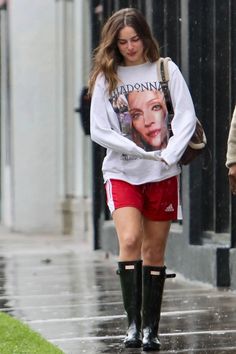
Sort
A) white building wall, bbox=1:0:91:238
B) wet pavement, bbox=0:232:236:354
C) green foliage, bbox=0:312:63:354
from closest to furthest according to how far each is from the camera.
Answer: green foliage, bbox=0:312:63:354
wet pavement, bbox=0:232:236:354
white building wall, bbox=1:0:91:238

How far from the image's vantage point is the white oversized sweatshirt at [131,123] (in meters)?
7.46

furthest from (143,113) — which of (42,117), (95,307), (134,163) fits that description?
(42,117)

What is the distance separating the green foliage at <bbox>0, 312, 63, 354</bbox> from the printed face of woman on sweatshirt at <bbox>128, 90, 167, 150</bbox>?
49.7 inches

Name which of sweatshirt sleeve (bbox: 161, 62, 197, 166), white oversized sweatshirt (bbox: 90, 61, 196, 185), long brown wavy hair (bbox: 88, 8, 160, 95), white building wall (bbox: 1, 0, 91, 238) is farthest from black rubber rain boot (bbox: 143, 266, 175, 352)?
white building wall (bbox: 1, 0, 91, 238)

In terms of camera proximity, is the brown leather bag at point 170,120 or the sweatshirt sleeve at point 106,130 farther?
the brown leather bag at point 170,120

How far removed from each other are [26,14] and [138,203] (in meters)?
14.7

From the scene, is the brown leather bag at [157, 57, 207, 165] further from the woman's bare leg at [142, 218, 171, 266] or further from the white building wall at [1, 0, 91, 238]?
the white building wall at [1, 0, 91, 238]

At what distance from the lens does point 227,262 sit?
429 inches

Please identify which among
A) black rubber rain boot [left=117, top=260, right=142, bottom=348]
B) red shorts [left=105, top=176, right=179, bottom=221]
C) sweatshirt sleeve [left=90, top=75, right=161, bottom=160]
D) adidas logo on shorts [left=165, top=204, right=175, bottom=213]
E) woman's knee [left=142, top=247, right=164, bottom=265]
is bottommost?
black rubber rain boot [left=117, top=260, right=142, bottom=348]

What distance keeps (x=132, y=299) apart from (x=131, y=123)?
38.6 inches

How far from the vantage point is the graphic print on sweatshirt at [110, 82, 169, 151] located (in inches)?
296

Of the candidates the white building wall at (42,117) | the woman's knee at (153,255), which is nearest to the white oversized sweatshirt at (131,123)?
the woman's knee at (153,255)

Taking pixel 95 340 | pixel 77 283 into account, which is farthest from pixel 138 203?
pixel 77 283

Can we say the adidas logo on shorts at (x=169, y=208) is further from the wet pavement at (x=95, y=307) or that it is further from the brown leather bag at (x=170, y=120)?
the wet pavement at (x=95, y=307)
